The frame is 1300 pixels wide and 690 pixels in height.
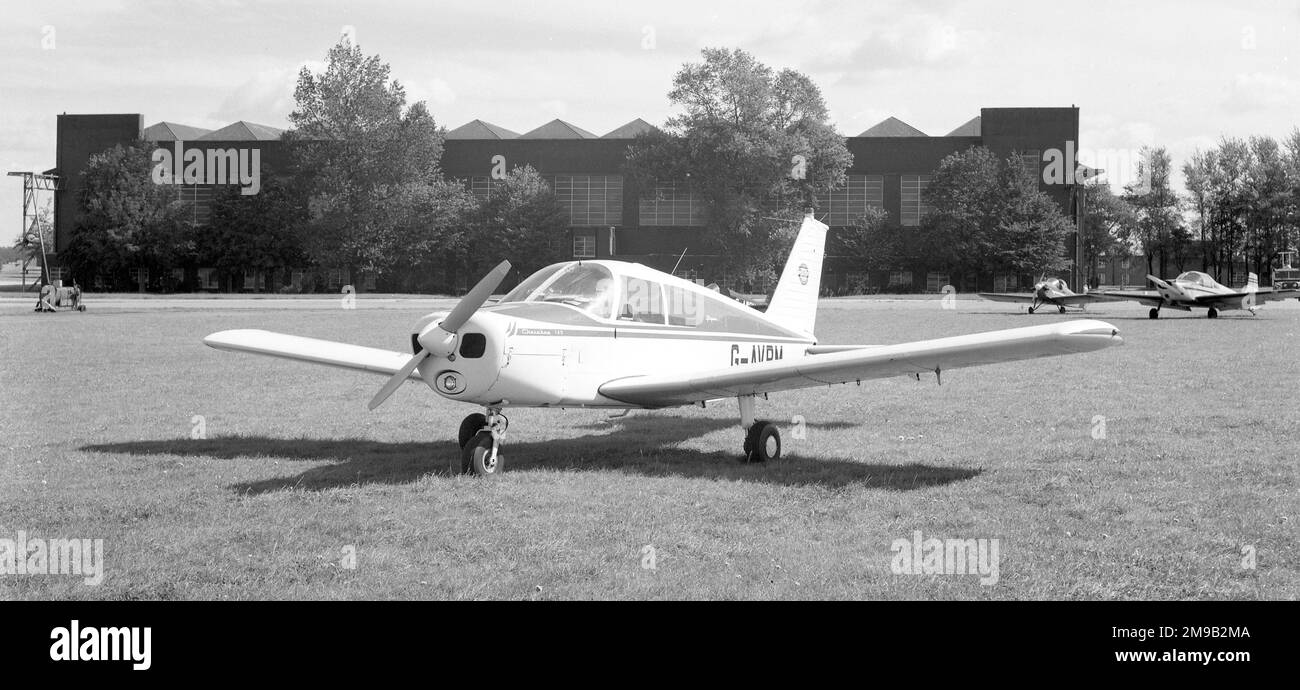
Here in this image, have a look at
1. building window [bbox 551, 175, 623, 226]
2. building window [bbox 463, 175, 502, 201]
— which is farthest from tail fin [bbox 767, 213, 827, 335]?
building window [bbox 463, 175, 502, 201]

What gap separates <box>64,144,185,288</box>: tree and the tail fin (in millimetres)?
84960

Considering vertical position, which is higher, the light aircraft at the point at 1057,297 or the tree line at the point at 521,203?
the tree line at the point at 521,203

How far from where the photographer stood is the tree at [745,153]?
258 ft

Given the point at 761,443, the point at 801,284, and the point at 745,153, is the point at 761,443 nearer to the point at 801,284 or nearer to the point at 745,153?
the point at 801,284

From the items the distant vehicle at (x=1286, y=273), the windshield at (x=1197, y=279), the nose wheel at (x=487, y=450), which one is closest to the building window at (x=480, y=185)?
the windshield at (x=1197, y=279)

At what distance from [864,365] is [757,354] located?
297cm

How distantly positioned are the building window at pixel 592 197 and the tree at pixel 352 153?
14.4 m

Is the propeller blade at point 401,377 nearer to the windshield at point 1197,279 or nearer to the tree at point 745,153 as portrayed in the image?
the windshield at point 1197,279

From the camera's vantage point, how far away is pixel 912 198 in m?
91.9

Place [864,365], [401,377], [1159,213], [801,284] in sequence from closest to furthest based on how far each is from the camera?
[401,377], [864,365], [801,284], [1159,213]

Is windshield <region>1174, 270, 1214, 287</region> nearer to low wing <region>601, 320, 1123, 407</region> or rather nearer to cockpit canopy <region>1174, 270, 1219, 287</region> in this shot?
cockpit canopy <region>1174, 270, 1219, 287</region>

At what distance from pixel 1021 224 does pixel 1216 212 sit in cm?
2984

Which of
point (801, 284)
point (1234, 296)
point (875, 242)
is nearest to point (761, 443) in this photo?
point (801, 284)
